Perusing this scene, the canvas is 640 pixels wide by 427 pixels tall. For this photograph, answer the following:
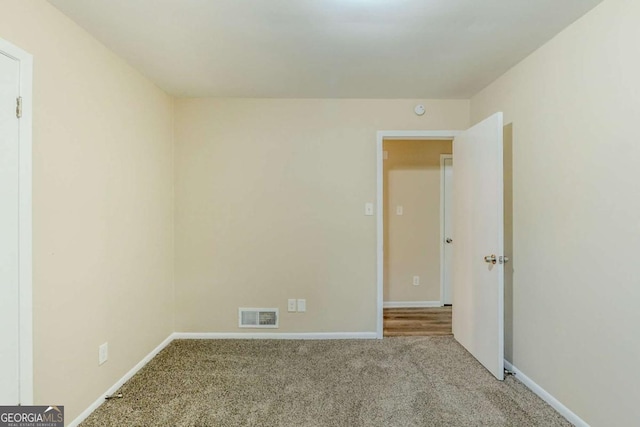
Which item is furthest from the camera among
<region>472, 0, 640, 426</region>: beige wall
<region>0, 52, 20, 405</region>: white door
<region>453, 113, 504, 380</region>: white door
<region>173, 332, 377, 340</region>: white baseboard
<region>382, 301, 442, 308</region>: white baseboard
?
<region>382, 301, 442, 308</region>: white baseboard

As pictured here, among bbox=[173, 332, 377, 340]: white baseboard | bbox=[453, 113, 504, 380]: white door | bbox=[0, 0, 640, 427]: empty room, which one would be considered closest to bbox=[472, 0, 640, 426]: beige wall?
bbox=[0, 0, 640, 427]: empty room

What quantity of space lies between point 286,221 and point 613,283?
241 cm

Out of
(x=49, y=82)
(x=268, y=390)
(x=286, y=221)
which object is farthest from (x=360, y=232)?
(x=49, y=82)

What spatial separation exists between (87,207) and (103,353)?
3.26 feet

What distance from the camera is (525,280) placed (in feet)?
7.37

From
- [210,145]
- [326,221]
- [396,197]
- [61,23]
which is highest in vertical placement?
[61,23]

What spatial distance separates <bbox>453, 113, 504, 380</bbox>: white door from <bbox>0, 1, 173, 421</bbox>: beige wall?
110 inches

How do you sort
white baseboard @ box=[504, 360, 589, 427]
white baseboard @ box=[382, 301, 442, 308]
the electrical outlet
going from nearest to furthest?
1. white baseboard @ box=[504, 360, 589, 427]
2. the electrical outlet
3. white baseboard @ box=[382, 301, 442, 308]

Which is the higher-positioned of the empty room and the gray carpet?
the empty room

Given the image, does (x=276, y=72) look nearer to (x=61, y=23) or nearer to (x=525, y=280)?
(x=61, y=23)

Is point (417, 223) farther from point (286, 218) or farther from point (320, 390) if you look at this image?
point (320, 390)

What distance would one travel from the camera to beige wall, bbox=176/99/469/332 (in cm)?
306

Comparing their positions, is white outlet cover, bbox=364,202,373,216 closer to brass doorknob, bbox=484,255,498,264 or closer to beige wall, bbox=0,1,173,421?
brass doorknob, bbox=484,255,498,264

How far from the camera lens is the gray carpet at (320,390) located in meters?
1.86
